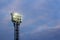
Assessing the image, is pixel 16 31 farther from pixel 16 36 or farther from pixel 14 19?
pixel 14 19

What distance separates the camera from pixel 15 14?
71.5 ft

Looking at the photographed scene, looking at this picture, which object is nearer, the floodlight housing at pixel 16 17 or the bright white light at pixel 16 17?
the floodlight housing at pixel 16 17

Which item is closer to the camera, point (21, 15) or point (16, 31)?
point (16, 31)

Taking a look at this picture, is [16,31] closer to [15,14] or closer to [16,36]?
[16,36]

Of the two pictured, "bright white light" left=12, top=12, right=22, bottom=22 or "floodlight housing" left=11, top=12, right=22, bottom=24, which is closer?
"floodlight housing" left=11, top=12, right=22, bottom=24

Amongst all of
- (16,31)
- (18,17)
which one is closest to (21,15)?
(18,17)

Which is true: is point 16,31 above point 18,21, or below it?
below

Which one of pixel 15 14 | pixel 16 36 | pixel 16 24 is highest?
pixel 15 14

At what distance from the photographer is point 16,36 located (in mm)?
19250

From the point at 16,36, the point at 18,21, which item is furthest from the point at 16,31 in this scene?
the point at 18,21

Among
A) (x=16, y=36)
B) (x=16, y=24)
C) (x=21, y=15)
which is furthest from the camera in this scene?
(x=21, y=15)

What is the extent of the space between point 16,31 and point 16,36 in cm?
60

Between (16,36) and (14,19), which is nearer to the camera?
(16,36)

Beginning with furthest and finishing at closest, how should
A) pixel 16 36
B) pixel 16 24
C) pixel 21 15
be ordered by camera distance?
1. pixel 21 15
2. pixel 16 24
3. pixel 16 36
